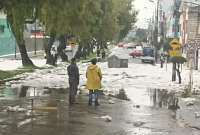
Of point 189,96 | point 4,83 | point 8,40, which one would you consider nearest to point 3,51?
point 8,40

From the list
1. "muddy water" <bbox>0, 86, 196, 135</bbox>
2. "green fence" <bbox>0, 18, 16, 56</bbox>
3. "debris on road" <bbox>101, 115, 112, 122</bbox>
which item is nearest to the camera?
"muddy water" <bbox>0, 86, 196, 135</bbox>

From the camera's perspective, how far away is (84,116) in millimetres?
18438

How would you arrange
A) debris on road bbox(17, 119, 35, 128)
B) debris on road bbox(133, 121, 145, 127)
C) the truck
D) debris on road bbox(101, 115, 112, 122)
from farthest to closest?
the truck, debris on road bbox(101, 115, 112, 122), debris on road bbox(133, 121, 145, 127), debris on road bbox(17, 119, 35, 128)

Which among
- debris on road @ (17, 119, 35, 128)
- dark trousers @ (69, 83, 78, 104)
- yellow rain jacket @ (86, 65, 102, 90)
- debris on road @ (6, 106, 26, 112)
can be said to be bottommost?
debris on road @ (6, 106, 26, 112)

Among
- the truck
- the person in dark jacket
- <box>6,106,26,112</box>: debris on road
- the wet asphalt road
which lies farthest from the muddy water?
the truck

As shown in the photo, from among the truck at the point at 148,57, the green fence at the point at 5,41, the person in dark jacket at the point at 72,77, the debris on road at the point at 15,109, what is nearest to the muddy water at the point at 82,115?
the debris on road at the point at 15,109

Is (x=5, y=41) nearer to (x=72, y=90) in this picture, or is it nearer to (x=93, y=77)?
(x=72, y=90)

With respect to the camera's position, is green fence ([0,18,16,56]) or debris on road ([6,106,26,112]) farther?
green fence ([0,18,16,56])

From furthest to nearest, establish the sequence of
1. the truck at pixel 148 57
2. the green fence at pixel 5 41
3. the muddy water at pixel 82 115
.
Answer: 1. the green fence at pixel 5 41
2. the truck at pixel 148 57
3. the muddy water at pixel 82 115

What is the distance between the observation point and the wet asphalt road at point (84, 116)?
1539 centimetres

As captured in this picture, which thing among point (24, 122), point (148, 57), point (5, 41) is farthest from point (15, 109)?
point (5, 41)

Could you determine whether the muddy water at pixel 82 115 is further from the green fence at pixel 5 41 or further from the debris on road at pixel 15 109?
the green fence at pixel 5 41

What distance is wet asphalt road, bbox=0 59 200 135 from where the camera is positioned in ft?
50.5

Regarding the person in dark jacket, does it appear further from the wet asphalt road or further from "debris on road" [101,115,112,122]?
"debris on road" [101,115,112,122]
